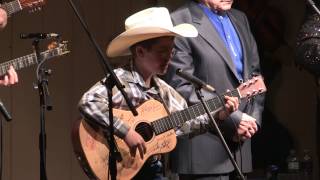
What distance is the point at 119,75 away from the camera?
3871 millimetres

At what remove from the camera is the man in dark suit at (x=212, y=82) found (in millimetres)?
4164

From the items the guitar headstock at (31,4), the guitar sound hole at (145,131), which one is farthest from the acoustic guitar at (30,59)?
the guitar sound hole at (145,131)

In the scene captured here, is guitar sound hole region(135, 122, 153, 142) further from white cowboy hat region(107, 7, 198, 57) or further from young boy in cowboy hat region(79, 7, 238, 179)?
white cowboy hat region(107, 7, 198, 57)

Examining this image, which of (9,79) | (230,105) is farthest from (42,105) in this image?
(230,105)

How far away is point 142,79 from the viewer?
3908 mm

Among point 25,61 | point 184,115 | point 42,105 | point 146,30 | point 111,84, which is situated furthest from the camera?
point 25,61

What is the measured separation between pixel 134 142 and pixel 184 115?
15.9 inches

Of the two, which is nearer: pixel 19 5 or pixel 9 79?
pixel 9 79

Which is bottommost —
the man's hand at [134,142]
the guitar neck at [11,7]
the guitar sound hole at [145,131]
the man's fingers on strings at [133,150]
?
the man's fingers on strings at [133,150]

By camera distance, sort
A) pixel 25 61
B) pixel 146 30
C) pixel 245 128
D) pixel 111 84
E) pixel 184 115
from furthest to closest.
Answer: pixel 25 61 → pixel 245 128 → pixel 184 115 → pixel 146 30 → pixel 111 84

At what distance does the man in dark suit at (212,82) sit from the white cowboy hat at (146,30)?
0.81ft

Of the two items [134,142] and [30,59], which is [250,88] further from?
[30,59]

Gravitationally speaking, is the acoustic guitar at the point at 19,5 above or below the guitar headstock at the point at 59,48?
above

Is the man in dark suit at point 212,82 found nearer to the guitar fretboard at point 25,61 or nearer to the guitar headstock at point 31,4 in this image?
the guitar fretboard at point 25,61
